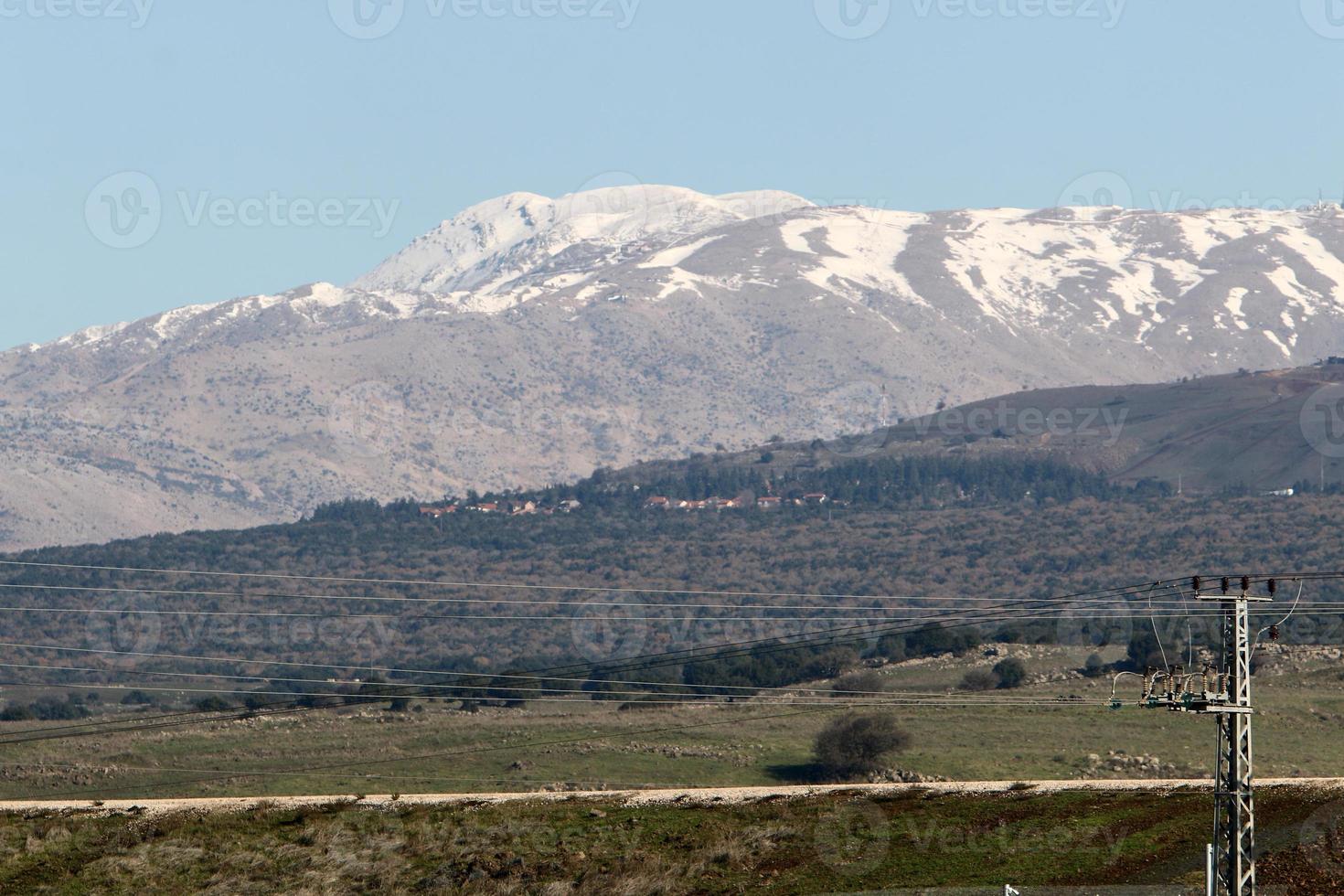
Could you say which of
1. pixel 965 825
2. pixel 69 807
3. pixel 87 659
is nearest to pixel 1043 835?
pixel 965 825

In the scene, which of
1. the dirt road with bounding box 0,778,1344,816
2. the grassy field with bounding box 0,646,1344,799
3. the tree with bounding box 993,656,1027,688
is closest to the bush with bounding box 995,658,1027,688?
the tree with bounding box 993,656,1027,688

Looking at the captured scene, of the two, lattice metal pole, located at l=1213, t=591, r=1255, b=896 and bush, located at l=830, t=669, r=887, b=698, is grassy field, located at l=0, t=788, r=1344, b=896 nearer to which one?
lattice metal pole, located at l=1213, t=591, r=1255, b=896

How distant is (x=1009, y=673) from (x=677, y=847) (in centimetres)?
5970

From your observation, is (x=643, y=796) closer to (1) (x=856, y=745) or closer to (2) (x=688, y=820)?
(2) (x=688, y=820)

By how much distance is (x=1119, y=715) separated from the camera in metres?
91.6

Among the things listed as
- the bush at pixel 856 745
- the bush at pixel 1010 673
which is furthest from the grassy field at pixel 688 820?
the bush at pixel 1010 673

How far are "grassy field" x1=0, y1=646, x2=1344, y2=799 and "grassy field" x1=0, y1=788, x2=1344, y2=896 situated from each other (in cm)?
1669

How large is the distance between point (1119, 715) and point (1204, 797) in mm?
30511

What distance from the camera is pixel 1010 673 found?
11444 centimetres

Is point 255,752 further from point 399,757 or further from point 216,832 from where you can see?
point 216,832

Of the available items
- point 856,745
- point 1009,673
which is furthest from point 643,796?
point 1009,673

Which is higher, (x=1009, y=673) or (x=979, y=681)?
(x=1009, y=673)

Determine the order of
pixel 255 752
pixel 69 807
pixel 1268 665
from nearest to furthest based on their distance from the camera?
pixel 69 807 → pixel 255 752 → pixel 1268 665

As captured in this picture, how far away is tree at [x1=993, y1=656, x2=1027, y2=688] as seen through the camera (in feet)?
370
